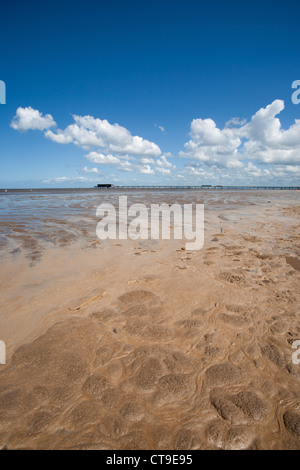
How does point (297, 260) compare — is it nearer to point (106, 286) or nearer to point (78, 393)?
point (106, 286)

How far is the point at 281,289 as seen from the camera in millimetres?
3645

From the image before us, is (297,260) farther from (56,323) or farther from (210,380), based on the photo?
(56,323)

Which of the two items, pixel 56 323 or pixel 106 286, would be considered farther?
pixel 106 286

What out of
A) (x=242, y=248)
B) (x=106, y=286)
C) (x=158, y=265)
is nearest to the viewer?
(x=106, y=286)

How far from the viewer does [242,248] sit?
587cm

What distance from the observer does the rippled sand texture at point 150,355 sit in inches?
63.6

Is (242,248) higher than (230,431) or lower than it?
higher

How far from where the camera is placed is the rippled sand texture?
162 centimetres

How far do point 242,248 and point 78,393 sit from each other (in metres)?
5.25

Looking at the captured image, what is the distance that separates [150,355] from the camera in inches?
90.9

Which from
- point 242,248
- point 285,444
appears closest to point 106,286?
point 285,444

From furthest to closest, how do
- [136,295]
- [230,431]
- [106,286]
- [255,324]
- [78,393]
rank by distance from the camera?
[106,286] < [136,295] < [255,324] < [78,393] < [230,431]
